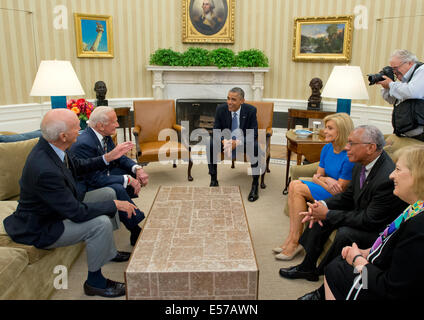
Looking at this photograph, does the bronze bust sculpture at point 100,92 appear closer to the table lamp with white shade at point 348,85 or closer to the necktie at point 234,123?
the necktie at point 234,123

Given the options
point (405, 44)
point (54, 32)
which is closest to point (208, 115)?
point (54, 32)

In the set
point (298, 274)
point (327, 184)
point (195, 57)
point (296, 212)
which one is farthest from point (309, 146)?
point (195, 57)

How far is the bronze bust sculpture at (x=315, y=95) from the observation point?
6.23 meters

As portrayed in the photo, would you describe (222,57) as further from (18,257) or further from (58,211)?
(18,257)

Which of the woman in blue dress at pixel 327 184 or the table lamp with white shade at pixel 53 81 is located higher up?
the table lamp with white shade at pixel 53 81

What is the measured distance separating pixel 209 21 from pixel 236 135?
3.07 m

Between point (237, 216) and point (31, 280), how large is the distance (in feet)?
5.10

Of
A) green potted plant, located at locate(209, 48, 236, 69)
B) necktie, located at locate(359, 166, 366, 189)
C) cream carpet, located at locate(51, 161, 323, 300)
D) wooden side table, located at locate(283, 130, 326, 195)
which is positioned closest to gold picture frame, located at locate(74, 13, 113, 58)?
green potted plant, located at locate(209, 48, 236, 69)

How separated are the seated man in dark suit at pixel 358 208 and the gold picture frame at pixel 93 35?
5.37 m

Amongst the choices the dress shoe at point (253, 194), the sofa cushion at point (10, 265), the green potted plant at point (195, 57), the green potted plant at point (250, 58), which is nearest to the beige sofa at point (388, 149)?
the dress shoe at point (253, 194)

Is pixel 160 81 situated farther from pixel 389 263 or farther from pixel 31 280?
pixel 389 263

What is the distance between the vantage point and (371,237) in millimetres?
2416

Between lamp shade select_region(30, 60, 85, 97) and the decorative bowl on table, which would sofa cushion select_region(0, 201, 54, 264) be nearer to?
lamp shade select_region(30, 60, 85, 97)

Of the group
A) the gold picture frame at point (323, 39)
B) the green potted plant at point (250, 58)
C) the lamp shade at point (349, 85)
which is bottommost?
the lamp shade at point (349, 85)
